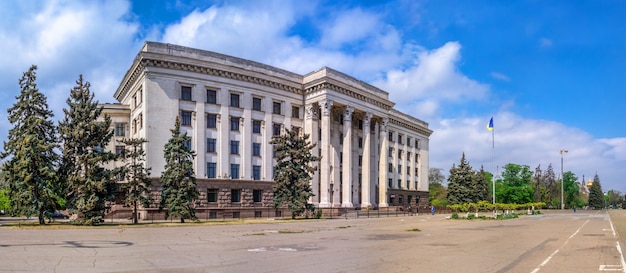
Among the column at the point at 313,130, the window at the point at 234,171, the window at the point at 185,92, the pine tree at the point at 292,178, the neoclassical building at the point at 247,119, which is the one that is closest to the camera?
the pine tree at the point at 292,178

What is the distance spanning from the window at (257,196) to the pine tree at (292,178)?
26.5ft

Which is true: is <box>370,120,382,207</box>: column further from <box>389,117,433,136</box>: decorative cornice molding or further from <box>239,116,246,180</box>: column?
<box>239,116,246,180</box>: column

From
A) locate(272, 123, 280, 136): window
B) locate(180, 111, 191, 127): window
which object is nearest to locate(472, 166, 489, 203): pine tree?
locate(272, 123, 280, 136): window

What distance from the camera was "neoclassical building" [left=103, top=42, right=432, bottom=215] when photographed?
46.9 m

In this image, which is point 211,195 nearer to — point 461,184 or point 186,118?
point 186,118

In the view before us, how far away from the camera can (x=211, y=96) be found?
165 ft

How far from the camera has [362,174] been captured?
64.9 meters

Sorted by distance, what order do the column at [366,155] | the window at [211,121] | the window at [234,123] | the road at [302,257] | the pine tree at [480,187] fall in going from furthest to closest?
the pine tree at [480,187]
the column at [366,155]
the window at [234,123]
the window at [211,121]
the road at [302,257]

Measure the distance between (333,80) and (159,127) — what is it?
22.3 metres

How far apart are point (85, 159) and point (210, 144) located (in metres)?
18.1

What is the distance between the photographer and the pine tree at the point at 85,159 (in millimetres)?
32000

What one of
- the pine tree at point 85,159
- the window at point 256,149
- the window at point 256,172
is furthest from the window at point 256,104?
the pine tree at point 85,159

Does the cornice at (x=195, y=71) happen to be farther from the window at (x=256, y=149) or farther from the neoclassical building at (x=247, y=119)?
the window at (x=256, y=149)

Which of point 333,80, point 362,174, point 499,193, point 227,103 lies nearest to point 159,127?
point 227,103
